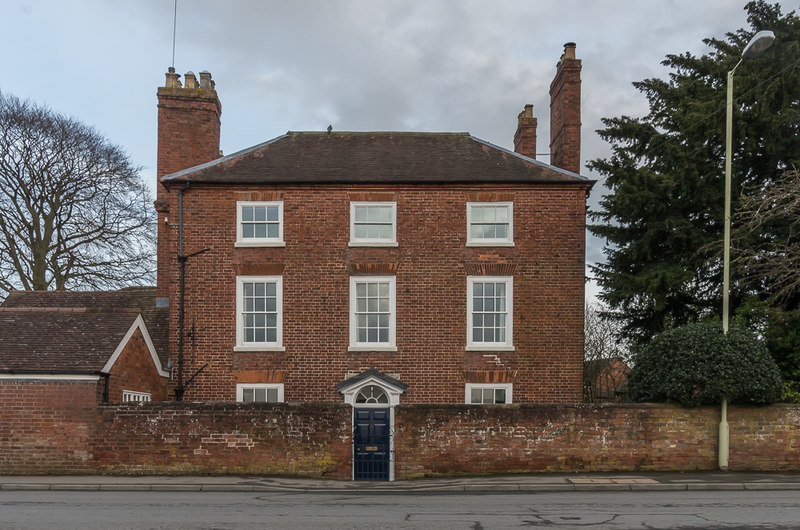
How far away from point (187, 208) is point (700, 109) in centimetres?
1527

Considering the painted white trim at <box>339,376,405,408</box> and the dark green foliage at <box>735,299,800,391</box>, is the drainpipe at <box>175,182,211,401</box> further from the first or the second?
the dark green foliage at <box>735,299,800,391</box>

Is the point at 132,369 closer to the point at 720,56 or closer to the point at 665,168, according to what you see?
the point at 665,168

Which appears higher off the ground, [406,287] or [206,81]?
[206,81]

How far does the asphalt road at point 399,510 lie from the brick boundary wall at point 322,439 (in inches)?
95.1

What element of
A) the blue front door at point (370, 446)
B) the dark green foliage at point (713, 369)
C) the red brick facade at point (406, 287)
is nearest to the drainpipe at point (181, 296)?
the red brick facade at point (406, 287)

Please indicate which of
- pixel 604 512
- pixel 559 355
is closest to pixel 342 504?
pixel 604 512

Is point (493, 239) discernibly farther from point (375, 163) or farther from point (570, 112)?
point (570, 112)

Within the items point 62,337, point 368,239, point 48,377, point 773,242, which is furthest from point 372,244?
point 773,242

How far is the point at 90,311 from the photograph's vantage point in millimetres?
20578

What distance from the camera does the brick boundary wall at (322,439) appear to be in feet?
59.4

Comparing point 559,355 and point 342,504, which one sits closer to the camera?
point 342,504

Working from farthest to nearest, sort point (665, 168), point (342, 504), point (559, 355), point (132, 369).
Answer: point (665, 168) → point (559, 355) → point (132, 369) → point (342, 504)

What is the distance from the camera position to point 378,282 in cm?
2252

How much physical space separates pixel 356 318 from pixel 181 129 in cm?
830
